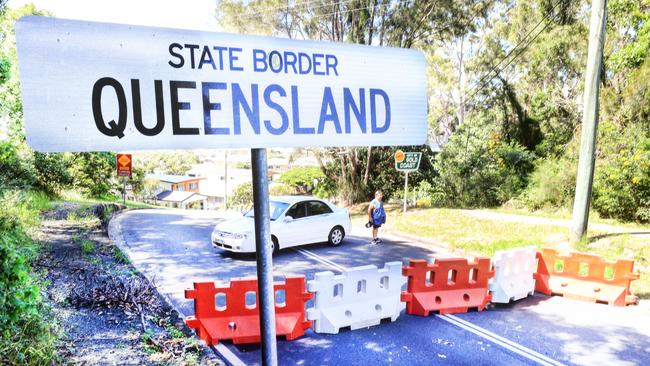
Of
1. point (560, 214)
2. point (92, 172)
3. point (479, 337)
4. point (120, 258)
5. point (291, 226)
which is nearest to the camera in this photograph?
point (479, 337)

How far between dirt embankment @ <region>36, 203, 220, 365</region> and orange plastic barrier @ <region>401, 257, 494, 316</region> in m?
3.20

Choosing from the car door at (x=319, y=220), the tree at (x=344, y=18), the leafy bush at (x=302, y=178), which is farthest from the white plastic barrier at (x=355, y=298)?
the leafy bush at (x=302, y=178)

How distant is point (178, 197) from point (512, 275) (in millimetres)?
67600

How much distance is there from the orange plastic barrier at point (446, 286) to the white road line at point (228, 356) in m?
2.77

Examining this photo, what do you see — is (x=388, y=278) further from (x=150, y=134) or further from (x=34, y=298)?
(x=150, y=134)

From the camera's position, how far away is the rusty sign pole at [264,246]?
5.69 feet

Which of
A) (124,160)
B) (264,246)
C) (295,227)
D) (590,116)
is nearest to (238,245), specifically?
(295,227)

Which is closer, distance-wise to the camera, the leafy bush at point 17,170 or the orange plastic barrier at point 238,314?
the orange plastic barrier at point 238,314

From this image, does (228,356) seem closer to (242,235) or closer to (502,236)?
(242,235)

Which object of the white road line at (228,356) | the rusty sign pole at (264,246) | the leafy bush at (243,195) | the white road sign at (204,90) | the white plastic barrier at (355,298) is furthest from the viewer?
the leafy bush at (243,195)

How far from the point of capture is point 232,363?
460cm

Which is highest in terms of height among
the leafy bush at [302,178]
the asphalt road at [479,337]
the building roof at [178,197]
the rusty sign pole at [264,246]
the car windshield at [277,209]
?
the rusty sign pole at [264,246]

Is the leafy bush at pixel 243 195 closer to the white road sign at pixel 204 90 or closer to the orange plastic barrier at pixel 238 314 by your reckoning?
the orange plastic barrier at pixel 238 314

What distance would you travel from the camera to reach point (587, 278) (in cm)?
696
